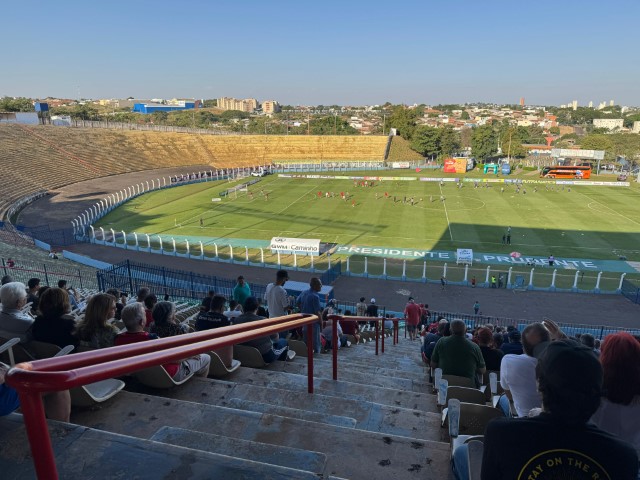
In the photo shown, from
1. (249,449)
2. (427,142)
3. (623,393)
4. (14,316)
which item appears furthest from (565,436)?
(427,142)

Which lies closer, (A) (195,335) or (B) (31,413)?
(B) (31,413)

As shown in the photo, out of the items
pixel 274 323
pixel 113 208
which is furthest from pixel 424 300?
pixel 113 208

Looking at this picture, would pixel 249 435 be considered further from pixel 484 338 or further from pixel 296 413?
pixel 484 338

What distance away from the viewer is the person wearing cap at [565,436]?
2070 millimetres

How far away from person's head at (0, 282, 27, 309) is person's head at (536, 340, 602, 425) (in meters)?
5.17

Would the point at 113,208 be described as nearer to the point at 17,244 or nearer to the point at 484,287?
the point at 17,244

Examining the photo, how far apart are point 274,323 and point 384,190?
172 feet

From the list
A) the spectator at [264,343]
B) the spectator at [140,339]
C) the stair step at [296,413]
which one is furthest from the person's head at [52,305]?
the spectator at [264,343]

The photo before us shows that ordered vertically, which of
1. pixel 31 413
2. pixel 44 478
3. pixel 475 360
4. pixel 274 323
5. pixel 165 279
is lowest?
pixel 165 279

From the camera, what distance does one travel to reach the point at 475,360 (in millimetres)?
5645

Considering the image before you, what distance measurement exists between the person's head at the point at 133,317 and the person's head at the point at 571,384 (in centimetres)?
380

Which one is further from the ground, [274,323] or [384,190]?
[274,323]

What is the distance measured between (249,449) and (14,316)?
351 cm

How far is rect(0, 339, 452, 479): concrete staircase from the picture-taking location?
2.31 m
